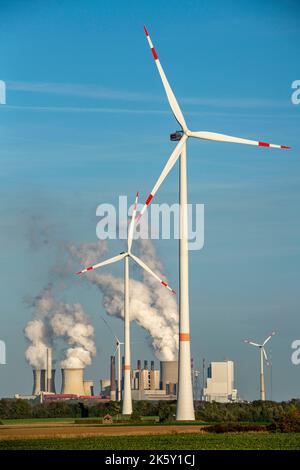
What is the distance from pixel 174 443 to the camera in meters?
70.3

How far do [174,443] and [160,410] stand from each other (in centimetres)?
6117

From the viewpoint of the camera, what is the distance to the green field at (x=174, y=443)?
220ft

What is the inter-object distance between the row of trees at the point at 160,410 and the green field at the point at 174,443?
40.7 meters

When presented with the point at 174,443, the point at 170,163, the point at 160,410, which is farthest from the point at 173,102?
the point at 160,410

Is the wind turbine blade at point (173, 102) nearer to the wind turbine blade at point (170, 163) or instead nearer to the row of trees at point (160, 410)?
the wind turbine blade at point (170, 163)

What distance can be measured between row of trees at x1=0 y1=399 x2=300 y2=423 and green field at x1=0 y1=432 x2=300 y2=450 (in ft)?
133

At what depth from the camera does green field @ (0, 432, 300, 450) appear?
66938 mm

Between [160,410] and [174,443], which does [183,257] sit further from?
[160,410]

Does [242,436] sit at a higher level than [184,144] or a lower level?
lower

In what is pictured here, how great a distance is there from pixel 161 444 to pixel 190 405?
27.0 metres

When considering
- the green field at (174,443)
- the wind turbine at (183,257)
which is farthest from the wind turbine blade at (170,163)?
the green field at (174,443)

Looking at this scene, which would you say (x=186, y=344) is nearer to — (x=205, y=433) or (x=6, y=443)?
(x=205, y=433)
